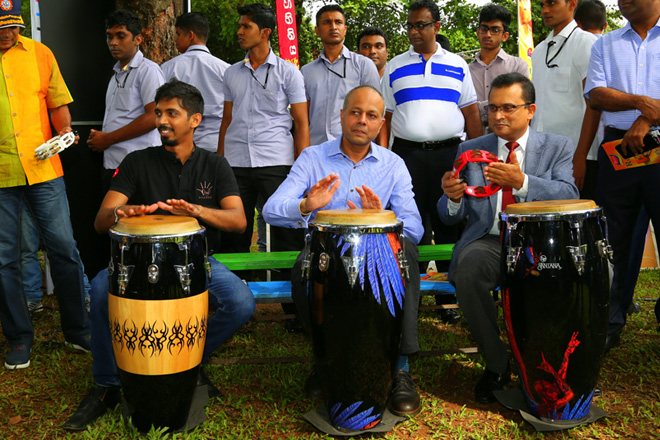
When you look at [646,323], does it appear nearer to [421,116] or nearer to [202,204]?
[421,116]

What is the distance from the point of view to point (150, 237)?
9.45 feet

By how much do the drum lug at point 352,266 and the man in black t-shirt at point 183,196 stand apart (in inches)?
33.7

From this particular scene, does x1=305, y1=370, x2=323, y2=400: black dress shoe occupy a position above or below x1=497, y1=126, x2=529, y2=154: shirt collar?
below

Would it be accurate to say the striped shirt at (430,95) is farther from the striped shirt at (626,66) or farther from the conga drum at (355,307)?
the conga drum at (355,307)

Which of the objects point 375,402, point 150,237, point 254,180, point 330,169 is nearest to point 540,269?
point 375,402

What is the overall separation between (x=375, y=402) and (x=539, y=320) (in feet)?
3.04

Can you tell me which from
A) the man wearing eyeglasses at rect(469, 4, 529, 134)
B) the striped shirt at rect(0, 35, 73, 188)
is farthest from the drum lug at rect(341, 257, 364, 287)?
the man wearing eyeglasses at rect(469, 4, 529, 134)

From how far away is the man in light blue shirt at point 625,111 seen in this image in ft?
12.5

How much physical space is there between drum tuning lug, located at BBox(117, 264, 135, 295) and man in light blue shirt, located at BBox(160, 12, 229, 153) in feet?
9.91

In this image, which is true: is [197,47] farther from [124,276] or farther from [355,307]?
[355,307]

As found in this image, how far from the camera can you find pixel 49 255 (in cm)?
421

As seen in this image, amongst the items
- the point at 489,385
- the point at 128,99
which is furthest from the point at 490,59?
the point at 489,385

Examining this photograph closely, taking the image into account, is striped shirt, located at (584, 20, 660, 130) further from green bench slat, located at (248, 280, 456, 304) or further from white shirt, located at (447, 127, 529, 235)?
green bench slat, located at (248, 280, 456, 304)

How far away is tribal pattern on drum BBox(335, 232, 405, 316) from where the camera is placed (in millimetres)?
2904
